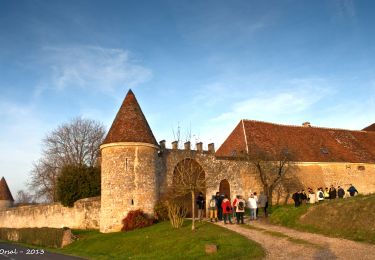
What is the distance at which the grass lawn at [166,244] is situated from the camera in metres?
13.8

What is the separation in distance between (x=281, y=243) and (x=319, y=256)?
2544 mm

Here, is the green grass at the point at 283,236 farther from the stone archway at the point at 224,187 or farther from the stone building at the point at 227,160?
the stone archway at the point at 224,187

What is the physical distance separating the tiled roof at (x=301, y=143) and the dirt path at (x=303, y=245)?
13.2 metres

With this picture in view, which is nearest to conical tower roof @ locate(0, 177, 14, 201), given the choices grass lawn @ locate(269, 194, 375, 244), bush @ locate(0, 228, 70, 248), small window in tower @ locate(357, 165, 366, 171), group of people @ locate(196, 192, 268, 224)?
bush @ locate(0, 228, 70, 248)

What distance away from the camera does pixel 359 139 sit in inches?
1444

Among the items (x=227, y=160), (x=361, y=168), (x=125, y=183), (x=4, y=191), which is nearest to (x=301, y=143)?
(x=361, y=168)

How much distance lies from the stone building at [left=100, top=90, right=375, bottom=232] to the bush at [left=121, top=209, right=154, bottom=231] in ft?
1.23

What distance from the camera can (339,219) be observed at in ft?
54.3

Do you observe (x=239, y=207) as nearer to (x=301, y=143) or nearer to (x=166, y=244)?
(x=166, y=244)

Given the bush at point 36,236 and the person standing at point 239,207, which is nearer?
the person standing at point 239,207

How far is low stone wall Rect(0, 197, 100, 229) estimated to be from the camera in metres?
25.8

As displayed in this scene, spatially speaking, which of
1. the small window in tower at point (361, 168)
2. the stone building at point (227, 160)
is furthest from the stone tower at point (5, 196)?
the small window in tower at point (361, 168)

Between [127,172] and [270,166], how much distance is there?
11.3 metres

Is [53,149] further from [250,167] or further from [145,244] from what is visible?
[145,244]
